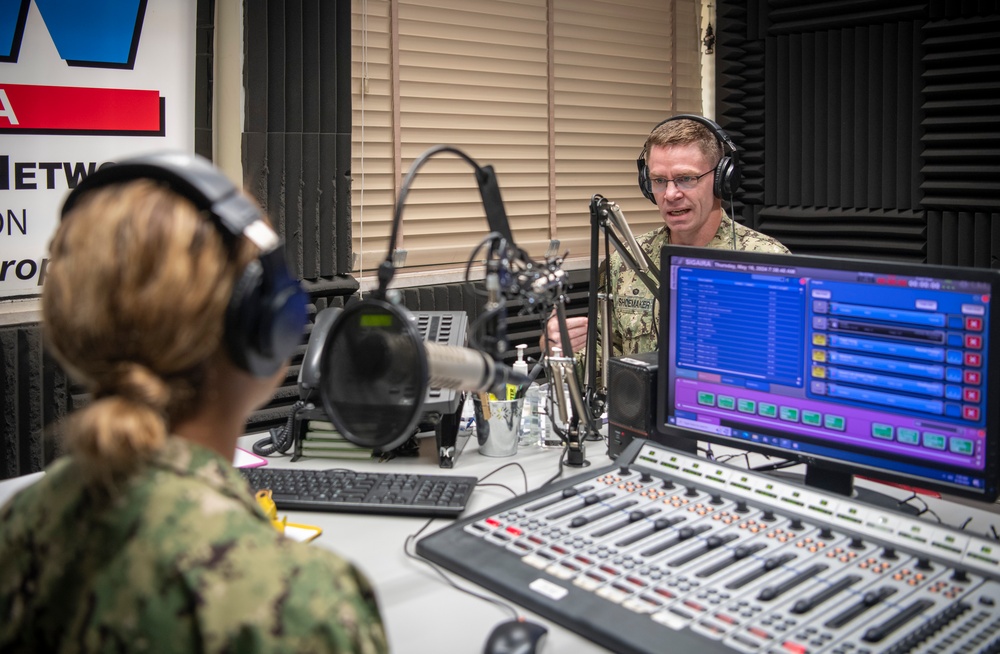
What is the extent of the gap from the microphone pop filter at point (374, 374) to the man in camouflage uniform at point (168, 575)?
0.32 metres

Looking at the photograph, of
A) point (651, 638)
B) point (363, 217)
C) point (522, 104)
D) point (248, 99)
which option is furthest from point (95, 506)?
point (522, 104)

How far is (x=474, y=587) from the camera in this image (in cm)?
141

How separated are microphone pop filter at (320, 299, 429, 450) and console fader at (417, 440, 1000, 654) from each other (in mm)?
356

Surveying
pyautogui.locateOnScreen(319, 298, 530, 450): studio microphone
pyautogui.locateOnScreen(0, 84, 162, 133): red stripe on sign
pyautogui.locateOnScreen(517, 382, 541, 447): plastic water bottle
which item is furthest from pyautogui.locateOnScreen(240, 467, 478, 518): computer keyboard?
pyautogui.locateOnScreen(0, 84, 162, 133): red stripe on sign

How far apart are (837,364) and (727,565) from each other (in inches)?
17.9

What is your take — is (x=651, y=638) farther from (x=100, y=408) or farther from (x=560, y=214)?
(x=560, y=214)

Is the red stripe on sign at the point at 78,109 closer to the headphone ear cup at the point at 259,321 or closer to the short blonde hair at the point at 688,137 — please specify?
the short blonde hair at the point at 688,137

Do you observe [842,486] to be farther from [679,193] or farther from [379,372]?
[679,193]

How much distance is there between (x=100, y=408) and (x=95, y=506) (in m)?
0.09

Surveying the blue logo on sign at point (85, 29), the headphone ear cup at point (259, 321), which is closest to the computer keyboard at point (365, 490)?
the headphone ear cup at point (259, 321)

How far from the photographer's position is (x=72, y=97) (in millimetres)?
2855

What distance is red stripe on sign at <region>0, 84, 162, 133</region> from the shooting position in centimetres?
275

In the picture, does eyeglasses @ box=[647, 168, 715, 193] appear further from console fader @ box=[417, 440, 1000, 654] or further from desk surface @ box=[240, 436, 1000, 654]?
console fader @ box=[417, 440, 1000, 654]

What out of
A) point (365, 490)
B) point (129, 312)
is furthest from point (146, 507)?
point (365, 490)
